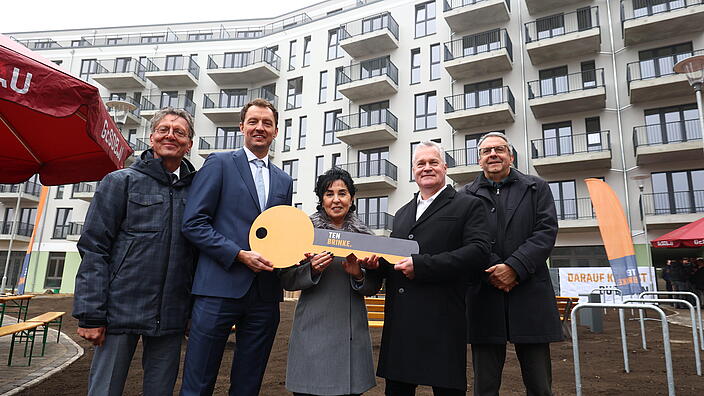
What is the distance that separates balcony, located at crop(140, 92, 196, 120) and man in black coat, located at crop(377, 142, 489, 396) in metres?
32.7

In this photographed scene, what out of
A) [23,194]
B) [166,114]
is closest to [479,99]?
[166,114]

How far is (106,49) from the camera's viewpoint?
36.2 meters

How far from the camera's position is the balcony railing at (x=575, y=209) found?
20.3 m

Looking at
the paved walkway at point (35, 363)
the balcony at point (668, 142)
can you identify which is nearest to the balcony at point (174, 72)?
the paved walkway at point (35, 363)

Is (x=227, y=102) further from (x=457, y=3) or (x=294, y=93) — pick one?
(x=457, y=3)

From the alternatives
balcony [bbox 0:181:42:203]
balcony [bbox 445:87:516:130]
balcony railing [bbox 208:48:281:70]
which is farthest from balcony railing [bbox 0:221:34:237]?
balcony [bbox 445:87:516:130]

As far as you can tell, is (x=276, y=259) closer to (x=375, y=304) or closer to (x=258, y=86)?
(x=375, y=304)

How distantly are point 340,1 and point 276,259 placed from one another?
34943mm

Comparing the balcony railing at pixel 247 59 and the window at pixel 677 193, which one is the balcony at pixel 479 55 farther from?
the balcony railing at pixel 247 59

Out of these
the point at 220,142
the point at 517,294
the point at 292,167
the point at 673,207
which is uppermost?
the point at 220,142

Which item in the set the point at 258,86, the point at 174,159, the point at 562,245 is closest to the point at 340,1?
the point at 258,86

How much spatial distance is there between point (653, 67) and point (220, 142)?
26.3 m

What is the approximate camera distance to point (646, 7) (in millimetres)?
20875

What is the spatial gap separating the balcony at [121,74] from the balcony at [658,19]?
32147 mm
